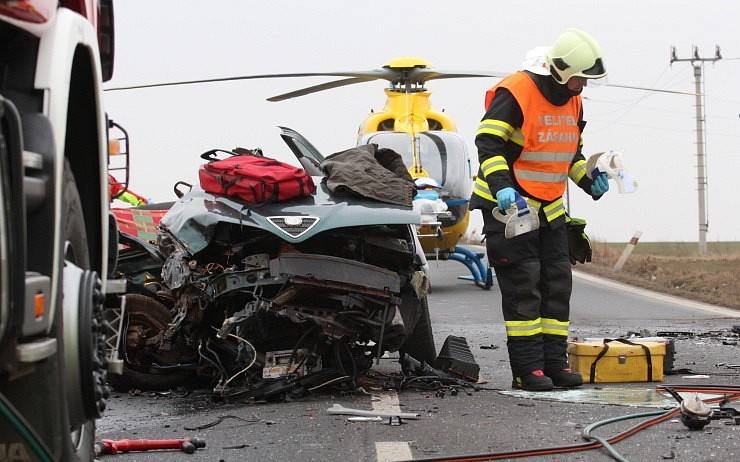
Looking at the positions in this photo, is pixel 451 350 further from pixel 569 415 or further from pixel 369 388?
pixel 569 415

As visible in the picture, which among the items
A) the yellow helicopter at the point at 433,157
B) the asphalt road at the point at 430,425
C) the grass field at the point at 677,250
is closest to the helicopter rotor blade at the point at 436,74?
the yellow helicopter at the point at 433,157

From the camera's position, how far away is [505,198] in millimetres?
7887

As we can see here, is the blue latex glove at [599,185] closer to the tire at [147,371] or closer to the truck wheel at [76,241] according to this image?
the tire at [147,371]

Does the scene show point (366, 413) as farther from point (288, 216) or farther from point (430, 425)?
point (288, 216)

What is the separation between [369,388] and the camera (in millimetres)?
7867

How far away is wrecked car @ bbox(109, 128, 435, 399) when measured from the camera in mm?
7285

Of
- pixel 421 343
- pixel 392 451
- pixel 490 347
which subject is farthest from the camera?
pixel 490 347

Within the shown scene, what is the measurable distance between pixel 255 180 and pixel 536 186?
187 centimetres

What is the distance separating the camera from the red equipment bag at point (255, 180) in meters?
7.55

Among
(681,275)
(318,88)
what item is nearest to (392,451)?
(681,275)

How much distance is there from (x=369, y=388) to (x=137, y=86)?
763 inches

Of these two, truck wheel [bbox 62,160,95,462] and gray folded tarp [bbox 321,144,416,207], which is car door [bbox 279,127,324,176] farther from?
truck wheel [bbox 62,160,95,462]

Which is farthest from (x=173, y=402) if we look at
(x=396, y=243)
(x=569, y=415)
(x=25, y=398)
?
(x=25, y=398)

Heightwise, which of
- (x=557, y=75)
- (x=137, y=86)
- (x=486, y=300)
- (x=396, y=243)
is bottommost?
(x=486, y=300)
